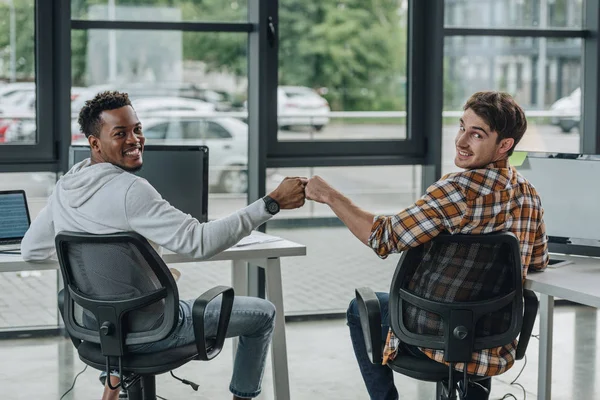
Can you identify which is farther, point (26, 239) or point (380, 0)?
point (380, 0)

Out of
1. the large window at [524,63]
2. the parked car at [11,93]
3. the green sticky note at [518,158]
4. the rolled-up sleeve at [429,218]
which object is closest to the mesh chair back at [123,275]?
the rolled-up sleeve at [429,218]

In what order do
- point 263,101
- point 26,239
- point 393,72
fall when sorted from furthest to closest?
point 393,72 < point 263,101 < point 26,239

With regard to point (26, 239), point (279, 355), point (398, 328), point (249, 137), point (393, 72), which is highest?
point (393, 72)

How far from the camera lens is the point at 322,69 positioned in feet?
17.6

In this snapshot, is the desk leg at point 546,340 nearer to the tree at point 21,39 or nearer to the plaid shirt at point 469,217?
the plaid shirt at point 469,217

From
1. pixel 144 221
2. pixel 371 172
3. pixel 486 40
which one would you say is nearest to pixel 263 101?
pixel 371 172

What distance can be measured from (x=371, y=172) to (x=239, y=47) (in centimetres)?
104

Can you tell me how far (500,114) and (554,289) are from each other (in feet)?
1.98

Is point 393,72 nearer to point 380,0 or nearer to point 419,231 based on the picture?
point 380,0

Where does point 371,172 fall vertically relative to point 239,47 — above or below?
below

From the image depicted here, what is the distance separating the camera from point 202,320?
2.95 meters

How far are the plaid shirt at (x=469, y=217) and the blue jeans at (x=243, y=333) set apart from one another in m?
0.50

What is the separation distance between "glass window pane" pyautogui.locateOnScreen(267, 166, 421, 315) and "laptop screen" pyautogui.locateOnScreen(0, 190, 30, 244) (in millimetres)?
1844

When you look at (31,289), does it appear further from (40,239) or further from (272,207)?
(272,207)
